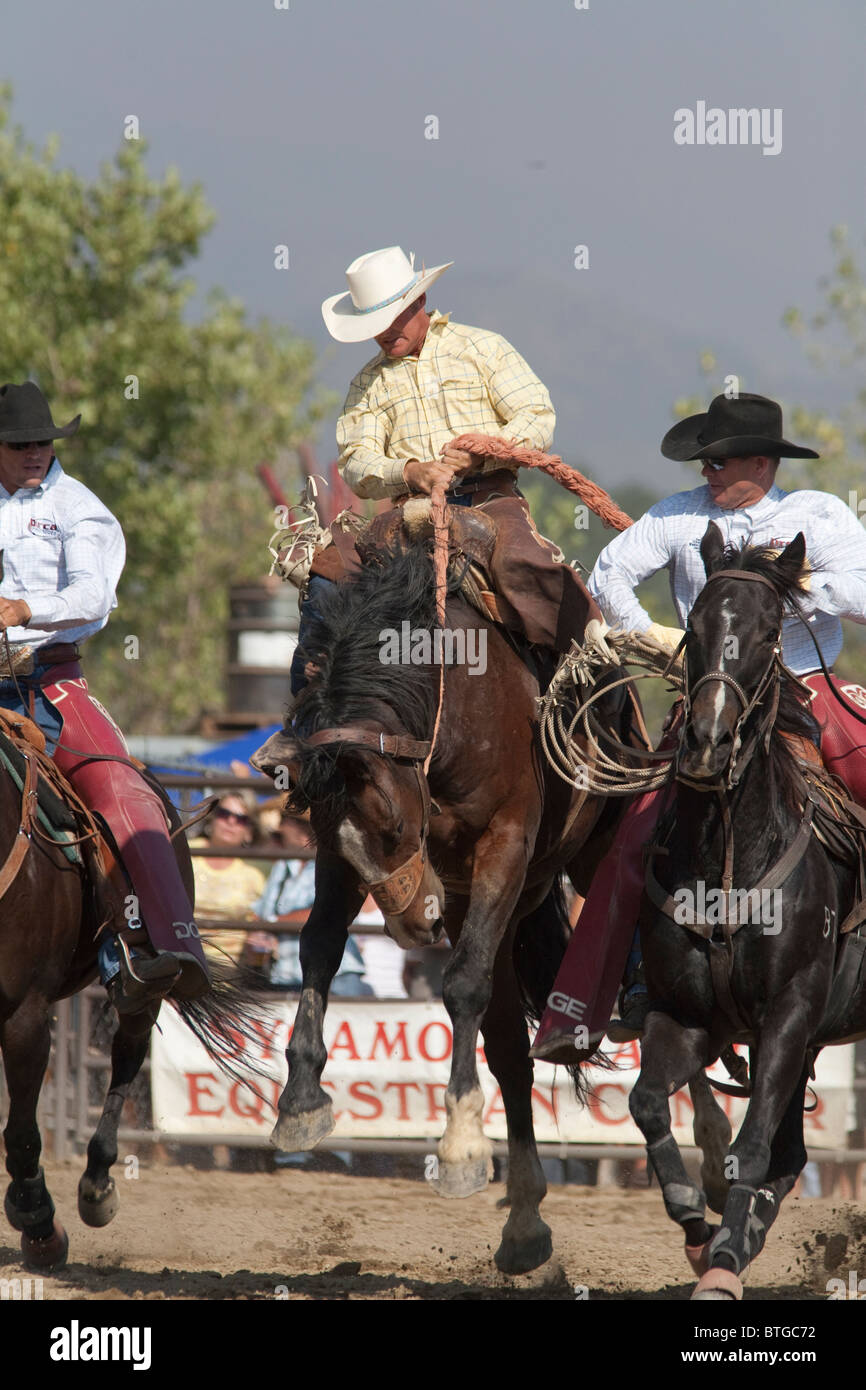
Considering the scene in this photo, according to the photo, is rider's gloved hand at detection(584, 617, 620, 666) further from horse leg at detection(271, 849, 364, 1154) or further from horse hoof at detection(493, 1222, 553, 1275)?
horse hoof at detection(493, 1222, 553, 1275)

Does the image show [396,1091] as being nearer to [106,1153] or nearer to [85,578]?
[106,1153]

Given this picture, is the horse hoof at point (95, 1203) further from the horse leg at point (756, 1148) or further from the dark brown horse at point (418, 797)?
the horse leg at point (756, 1148)

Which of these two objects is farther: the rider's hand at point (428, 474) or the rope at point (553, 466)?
the rope at point (553, 466)

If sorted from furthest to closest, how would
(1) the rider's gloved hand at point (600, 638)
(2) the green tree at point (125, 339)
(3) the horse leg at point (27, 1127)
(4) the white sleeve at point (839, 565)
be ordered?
1. (2) the green tree at point (125, 339)
2. (3) the horse leg at point (27, 1127)
3. (1) the rider's gloved hand at point (600, 638)
4. (4) the white sleeve at point (839, 565)

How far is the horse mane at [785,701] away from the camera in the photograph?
4660mm

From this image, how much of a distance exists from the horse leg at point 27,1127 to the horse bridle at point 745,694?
96.7 inches

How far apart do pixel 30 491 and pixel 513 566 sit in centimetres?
194

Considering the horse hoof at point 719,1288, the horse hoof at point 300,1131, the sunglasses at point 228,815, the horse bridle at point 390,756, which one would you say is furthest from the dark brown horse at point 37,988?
the sunglasses at point 228,815

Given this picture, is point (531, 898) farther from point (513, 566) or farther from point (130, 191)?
point (130, 191)

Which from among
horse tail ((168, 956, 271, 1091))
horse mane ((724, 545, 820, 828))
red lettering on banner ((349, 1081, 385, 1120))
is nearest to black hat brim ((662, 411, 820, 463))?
horse mane ((724, 545, 820, 828))

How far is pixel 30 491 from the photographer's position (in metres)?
6.02

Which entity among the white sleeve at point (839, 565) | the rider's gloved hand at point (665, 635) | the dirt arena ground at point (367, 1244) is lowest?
the dirt arena ground at point (367, 1244)

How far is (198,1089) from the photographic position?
8664mm
